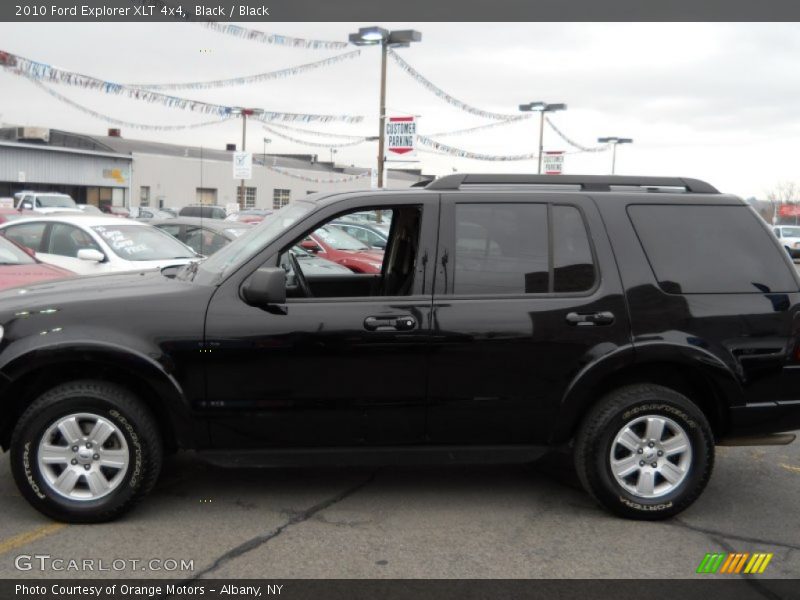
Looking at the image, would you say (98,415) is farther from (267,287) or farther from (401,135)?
(401,135)

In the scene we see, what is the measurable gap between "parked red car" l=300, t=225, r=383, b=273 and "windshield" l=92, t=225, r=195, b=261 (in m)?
2.28

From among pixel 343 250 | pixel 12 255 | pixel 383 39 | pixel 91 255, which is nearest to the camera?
pixel 12 255

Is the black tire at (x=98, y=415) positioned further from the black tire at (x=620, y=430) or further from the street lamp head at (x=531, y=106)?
the street lamp head at (x=531, y=106)

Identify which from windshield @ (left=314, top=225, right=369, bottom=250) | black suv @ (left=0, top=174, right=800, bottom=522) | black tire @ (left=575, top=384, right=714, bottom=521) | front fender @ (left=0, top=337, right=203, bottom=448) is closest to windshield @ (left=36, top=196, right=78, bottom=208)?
windshield @ (left=314, top=225, right=369, bottom=250)

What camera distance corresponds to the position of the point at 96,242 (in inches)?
395

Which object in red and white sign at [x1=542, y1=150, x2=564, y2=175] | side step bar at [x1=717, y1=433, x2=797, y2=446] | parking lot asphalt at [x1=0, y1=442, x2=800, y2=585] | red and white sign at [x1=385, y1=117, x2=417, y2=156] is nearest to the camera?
parking lot asphalt at [x1=0, y1=442, x2=800, y2=585]

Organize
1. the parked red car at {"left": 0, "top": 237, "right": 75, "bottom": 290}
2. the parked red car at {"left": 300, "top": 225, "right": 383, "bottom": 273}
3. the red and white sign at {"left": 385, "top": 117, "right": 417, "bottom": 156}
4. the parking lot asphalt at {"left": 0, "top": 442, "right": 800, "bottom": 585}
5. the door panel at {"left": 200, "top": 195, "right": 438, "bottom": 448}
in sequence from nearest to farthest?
the parking lot asphalt at {"left": 0, "top": 442, "right": 800, "bottom": 585}, the door panel at {"left": 200, "top": 195, "right": 438, "bottom": 448}, the parked red car at {"left": 0, "top": 237, "right": 75, "bottom": 290}, the parked red car at {"left": 300, "top": 225, "right": 383, "bottom": 273}, the red and white sign at {"left": 385, "top": 117, "right": 417, "bottom": 156}

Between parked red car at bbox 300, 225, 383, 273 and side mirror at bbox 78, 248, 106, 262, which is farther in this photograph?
parked red car at bbox 300, 225, 383, 273

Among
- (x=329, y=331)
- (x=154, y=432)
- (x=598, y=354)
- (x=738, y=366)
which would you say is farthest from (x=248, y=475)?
(x=738, y=366)

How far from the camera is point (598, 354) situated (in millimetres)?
4426

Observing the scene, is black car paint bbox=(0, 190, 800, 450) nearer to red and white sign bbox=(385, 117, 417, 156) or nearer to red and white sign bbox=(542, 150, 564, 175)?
red and white sign bbox=(385, 117, 417, 156)

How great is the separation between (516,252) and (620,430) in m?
1.13

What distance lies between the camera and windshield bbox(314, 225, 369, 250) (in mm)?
14217

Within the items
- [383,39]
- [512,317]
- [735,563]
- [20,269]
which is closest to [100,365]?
[512,317]
